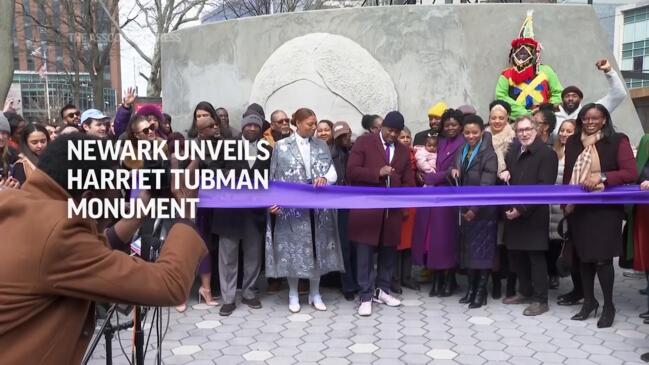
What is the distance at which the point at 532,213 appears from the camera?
5.17m

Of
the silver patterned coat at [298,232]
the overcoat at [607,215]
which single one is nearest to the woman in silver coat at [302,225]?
the silver patterned coat at [298,232]

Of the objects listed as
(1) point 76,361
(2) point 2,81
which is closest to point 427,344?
(1) point 76,361

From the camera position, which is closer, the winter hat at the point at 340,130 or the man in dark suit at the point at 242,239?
the man in dark suit at the point at 242,239

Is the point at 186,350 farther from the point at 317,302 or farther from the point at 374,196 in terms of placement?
the point at 374,196

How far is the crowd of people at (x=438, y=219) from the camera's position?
193 inches

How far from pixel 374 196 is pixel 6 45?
825 centimetres

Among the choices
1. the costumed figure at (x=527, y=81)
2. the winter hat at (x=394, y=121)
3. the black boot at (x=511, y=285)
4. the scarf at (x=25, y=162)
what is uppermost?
the costumed figure at (x=527, y=81)

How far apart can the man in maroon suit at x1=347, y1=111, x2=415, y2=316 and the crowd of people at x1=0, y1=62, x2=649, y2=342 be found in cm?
1

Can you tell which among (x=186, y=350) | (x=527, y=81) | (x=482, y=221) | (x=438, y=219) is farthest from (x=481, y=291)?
(x=527, y=81)

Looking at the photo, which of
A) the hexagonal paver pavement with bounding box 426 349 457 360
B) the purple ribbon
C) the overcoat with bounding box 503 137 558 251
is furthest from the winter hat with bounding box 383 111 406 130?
the hexagonal paver pavement with bounding box 426 349 457 360

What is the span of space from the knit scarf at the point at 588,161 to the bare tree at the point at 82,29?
21.3 meters

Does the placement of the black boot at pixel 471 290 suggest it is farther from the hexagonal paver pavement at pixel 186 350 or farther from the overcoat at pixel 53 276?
the overcoat at pixel 53 276

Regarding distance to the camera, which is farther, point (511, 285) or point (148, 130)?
point (511, 285)

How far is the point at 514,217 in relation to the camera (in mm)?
5145
